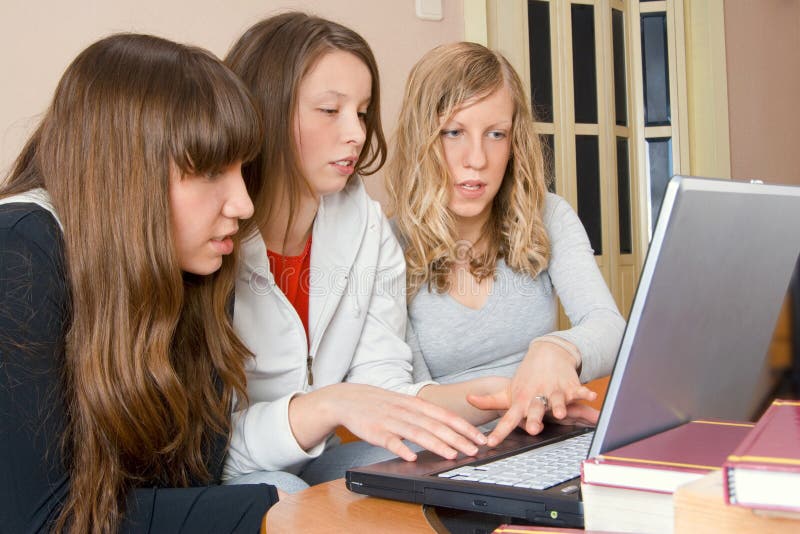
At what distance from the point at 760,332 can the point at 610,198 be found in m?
3.03

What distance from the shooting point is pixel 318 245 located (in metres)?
1.40

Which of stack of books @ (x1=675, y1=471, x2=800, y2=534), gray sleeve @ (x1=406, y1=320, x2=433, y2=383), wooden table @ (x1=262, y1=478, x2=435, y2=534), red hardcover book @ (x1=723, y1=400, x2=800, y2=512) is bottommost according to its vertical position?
gray sleeve @ (x1=406, y1=320, x2=433, y2=383)

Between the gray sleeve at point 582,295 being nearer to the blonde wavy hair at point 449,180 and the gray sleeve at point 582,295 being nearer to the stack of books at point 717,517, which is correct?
the blonde wavy hair at point 449,180

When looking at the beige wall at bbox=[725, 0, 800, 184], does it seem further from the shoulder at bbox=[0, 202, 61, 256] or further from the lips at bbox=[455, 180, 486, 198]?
the shoulder at bbox=[0, 202, 61, 256]

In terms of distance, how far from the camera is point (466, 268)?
1650 millimetres

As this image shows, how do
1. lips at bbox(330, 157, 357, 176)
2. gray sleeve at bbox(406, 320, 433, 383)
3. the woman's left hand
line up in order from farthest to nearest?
gray sleeve at bbox(406, 320, 433, 383)
lips at bbox(330, 157, 357, 176)
the woman's left hand

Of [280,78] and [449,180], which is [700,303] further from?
[449,180]

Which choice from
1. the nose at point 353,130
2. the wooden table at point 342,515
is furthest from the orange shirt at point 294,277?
the wooden table at point 342,515

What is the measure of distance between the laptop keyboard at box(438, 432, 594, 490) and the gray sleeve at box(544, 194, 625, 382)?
0.40 meters

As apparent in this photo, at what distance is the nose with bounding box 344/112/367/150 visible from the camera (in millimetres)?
1352

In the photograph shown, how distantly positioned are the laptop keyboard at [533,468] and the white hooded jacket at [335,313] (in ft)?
1.31

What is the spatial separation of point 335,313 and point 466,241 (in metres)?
0.40

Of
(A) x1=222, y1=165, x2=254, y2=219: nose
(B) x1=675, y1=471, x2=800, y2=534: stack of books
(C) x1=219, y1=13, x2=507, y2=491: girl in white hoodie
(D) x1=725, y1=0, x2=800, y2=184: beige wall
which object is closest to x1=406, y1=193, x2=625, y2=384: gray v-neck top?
(C) x1=219, y1=13, x2=507, y2=491: girl in white hoodie

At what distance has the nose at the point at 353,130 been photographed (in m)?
1.35
